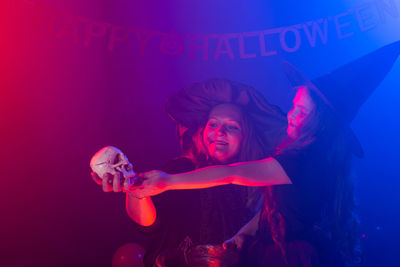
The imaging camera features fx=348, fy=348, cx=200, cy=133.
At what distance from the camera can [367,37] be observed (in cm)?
314

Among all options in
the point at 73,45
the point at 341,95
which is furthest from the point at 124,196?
the point at 341,95

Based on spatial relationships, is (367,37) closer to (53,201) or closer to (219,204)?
(219,204)

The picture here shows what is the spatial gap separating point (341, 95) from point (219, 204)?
52.4 inches

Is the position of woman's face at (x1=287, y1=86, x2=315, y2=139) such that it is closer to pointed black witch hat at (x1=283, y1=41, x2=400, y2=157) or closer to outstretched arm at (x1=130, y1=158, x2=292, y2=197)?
pointed black witch hat at (x1=283, y1=41, x2=400, y2=157)

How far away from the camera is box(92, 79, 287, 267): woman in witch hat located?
105 inches

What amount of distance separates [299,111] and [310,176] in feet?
1.88

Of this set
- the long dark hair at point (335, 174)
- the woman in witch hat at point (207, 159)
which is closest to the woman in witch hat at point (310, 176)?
the long dark hair at point (335, 174)

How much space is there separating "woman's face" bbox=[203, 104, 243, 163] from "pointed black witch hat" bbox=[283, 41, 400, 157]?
0.65 m

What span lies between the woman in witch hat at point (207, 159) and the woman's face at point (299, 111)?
67 mm

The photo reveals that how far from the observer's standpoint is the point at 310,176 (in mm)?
2652

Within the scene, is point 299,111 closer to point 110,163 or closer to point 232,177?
point 232,177

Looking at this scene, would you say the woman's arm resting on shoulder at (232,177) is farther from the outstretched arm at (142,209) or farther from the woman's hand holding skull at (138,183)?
the outstretched arm at (142,209)

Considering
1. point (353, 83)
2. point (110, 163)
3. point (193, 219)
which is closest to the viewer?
point (110, 163)

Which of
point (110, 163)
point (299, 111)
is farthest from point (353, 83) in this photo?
point (110, 163)
